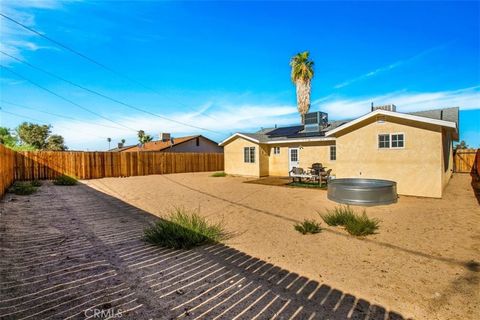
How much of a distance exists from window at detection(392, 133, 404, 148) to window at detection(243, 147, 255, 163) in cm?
964

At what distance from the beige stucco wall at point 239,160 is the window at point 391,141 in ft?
28.3

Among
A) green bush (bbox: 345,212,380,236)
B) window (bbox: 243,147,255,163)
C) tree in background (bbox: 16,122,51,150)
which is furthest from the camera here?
tree in background (bbox: 16,122,51,150)

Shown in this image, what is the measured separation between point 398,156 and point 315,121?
7425 mm

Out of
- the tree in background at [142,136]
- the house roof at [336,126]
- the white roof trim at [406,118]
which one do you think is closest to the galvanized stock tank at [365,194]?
the white roof trim at [406,118]

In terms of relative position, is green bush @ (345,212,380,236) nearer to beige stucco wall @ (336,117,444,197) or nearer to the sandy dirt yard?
the sandy dirt yard

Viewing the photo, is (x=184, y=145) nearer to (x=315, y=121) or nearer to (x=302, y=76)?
(x=302, y=76)

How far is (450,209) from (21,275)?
11110mm

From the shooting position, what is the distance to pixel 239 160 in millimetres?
19656

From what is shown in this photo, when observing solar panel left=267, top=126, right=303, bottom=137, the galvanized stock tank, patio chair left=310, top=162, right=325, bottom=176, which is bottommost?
the galvanized stock tank

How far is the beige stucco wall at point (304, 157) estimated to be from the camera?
1584cm

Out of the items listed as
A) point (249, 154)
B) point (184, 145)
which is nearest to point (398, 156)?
point (249, 154)

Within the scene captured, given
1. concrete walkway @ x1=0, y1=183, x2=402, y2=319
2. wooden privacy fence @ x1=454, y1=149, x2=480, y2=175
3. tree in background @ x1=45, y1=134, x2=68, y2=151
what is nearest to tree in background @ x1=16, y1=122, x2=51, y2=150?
tree in background @ x1=45, y1=134, x2=68, y2=151

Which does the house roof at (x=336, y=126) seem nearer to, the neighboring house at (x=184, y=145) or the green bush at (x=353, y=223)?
the green bush at (x=353, y=223)

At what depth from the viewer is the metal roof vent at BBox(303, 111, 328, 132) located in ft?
57.1
